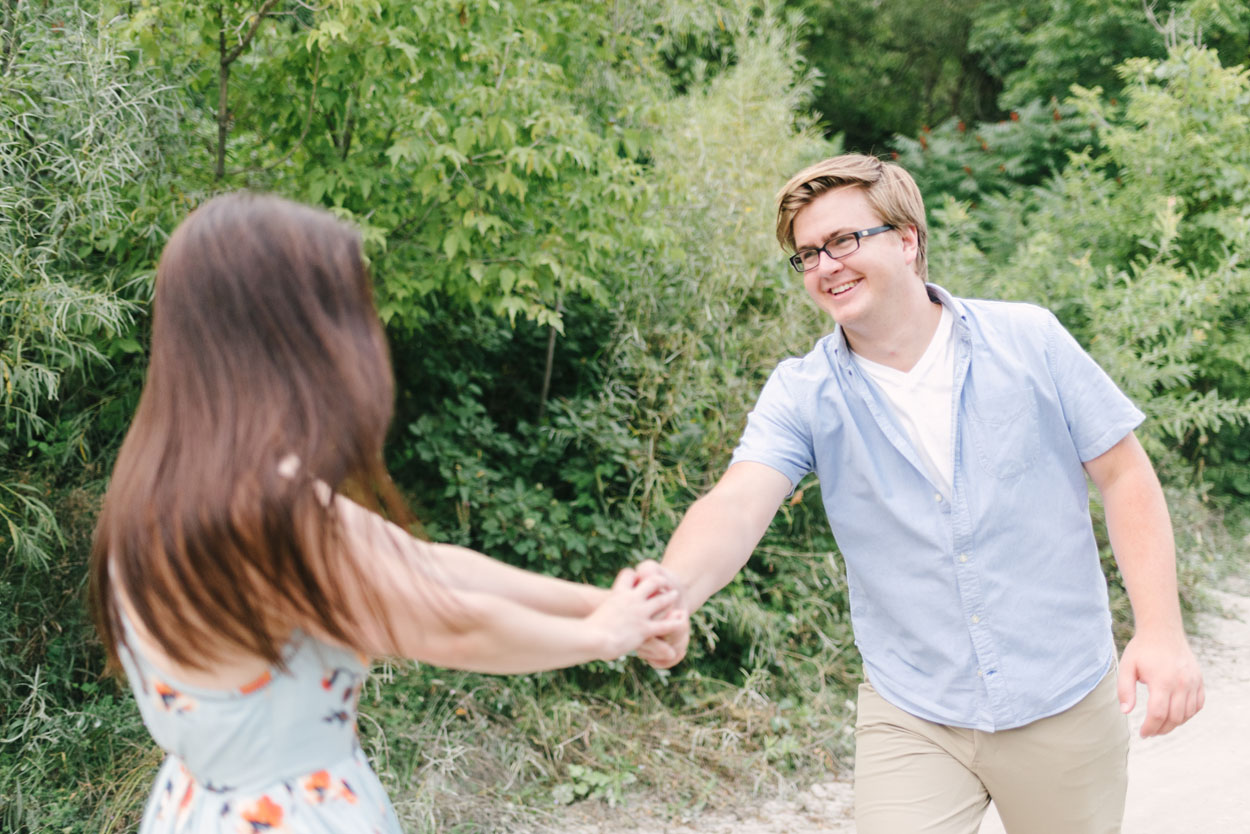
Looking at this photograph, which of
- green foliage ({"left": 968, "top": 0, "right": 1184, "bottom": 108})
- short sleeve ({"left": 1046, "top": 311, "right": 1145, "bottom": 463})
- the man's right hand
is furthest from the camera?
green foliage ({"left": 968, "top": 0, "right": 1184, "bottom": 108})

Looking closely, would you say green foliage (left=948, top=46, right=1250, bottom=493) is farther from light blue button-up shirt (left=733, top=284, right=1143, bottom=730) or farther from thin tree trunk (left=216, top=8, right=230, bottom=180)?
thin tree trunk (left=216, top=8, right=230, bottom=180)

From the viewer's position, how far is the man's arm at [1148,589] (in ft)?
7.22

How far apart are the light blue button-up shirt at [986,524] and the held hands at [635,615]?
52 cm

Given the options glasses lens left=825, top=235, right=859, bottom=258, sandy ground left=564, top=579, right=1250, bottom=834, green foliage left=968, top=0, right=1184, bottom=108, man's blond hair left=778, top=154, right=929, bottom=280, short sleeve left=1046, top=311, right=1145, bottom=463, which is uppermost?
green foliage left=968, top=0, right=1184, bottom=108

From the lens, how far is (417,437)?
5.67 meters

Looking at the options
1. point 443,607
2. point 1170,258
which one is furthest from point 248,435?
point 1170,258

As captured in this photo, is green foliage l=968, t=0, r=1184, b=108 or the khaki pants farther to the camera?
green foliage l=968, t=0, r=1184, b=108

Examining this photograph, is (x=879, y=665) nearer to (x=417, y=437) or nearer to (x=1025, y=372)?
(x=1025, y=372)

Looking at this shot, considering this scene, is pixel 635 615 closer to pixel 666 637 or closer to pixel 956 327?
→ pixel 666 637

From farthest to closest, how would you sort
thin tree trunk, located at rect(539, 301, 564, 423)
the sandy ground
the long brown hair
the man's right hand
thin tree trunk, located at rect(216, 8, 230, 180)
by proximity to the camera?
thin tree trunk, located at rect(539, 301, 564, 423), the sandy ground, thin tree trunk, located at rect(216, 8, 230, 180), the man's right hand, the long brown hair

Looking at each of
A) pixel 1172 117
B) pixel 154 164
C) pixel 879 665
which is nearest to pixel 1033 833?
pixel 879 665

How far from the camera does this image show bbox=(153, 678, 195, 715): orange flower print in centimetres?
147

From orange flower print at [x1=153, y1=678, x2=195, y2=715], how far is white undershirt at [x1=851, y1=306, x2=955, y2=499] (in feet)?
5.22

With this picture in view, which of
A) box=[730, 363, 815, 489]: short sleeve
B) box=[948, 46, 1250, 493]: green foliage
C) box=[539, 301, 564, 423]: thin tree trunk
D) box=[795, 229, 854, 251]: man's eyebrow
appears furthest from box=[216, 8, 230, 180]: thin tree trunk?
box=[948, 46, 1250, 493]: green foliage
